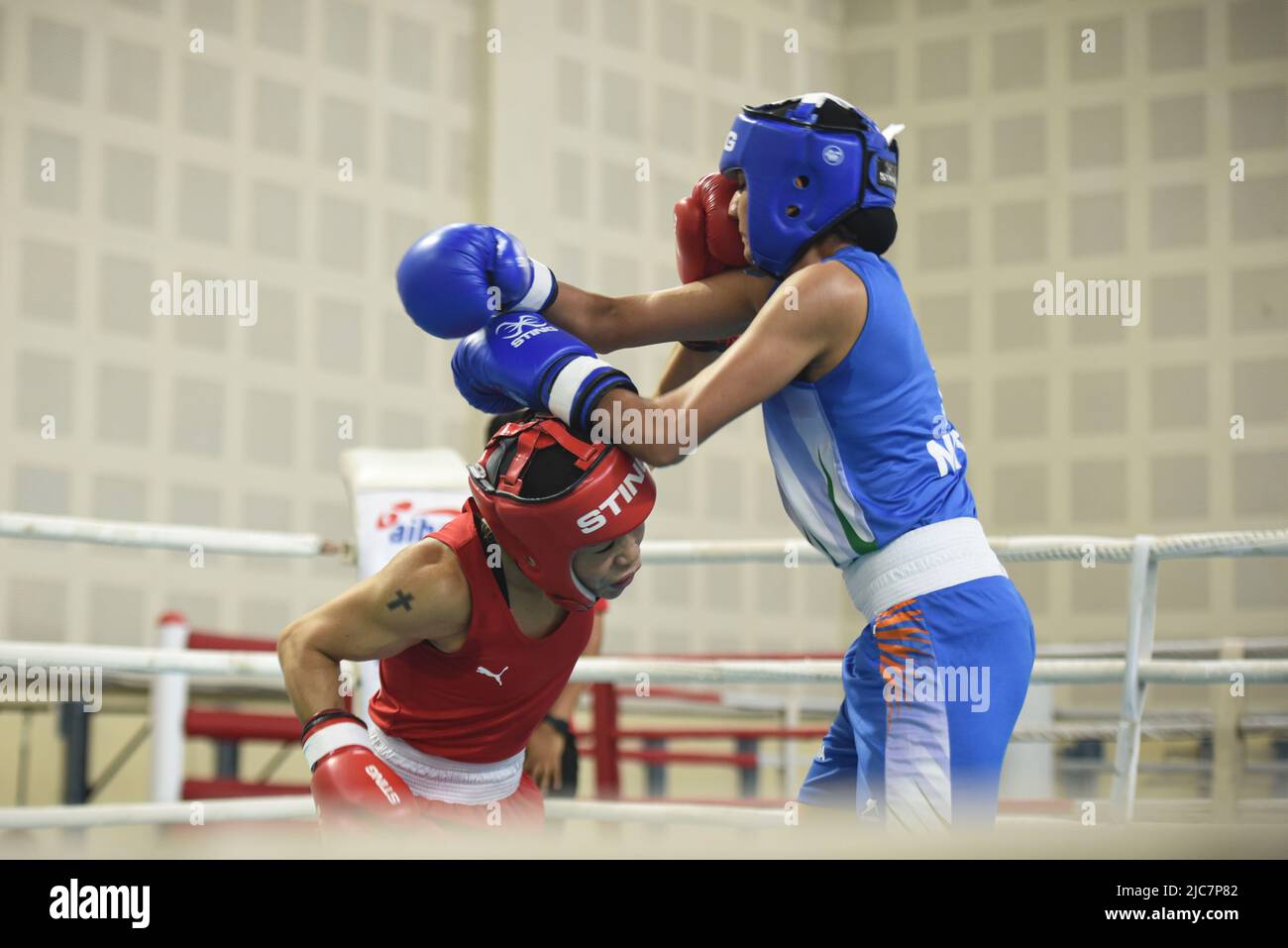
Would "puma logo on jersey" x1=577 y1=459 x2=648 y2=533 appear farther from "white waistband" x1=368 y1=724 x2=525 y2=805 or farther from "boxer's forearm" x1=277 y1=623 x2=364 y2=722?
"white waistband" x1=368 y1=724 x2=525 y2=805

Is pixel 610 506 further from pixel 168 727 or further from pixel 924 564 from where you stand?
pixel 168 727

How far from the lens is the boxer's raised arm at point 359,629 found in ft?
6.54

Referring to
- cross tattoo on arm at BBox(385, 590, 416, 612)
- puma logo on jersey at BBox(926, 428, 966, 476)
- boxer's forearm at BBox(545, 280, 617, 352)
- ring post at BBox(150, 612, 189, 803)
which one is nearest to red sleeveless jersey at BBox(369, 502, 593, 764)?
cross tattoo on arm at BBox(385, 590, 416, 612)

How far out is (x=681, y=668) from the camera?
2986 mm

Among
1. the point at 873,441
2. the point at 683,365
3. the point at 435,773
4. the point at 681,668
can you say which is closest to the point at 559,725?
the point at 681,668

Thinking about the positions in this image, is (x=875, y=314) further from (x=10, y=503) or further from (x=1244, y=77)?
(x=1244, y=77)

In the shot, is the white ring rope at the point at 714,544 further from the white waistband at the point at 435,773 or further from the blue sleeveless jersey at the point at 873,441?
the white waistband at the point at 435,773

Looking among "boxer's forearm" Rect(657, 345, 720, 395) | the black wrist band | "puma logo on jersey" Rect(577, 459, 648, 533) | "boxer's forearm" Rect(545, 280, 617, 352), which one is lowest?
the black wrist band

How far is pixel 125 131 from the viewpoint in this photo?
7.15 meters

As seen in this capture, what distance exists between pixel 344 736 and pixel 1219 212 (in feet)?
29.3

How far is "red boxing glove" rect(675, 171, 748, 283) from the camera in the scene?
2.11 metres

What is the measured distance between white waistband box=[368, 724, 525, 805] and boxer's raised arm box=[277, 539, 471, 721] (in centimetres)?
26
